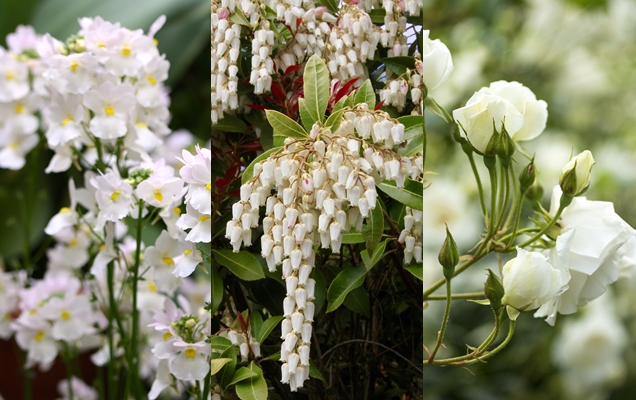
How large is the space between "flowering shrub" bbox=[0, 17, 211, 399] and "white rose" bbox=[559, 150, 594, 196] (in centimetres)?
22

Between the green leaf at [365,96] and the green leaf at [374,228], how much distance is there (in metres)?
0.06

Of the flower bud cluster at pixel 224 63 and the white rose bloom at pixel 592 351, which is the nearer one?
the flower bud cluster at pixel 224 63

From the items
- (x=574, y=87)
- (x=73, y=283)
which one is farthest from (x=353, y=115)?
(x=574, y=87)

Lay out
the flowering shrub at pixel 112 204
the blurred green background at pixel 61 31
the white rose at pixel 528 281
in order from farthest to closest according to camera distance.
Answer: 1. the blurred green background at pixel 61 31
2. the flowering shrub at pixel 112 204
3. the white rose at pixel 528 281

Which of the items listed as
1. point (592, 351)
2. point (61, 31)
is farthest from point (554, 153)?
point (61, 31)

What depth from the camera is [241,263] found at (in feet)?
1.47

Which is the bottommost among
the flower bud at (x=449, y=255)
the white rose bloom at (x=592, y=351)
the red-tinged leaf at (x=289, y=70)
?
the white rose bloom at (x=592, y=351)

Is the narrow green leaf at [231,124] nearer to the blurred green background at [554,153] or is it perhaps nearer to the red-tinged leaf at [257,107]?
the red-tinged leaf at [257,107]

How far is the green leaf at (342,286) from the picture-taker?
430 millimetres

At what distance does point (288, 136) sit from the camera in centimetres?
44

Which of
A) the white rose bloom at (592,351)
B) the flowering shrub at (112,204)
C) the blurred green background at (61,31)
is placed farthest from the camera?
the blurred green background at (61,31)

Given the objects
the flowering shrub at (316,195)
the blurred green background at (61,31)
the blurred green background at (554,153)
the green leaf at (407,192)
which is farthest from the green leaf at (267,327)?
the blurred green background at (61,31)

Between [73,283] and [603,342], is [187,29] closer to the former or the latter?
[73,283]

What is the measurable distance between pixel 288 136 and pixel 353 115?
0.14 feet
